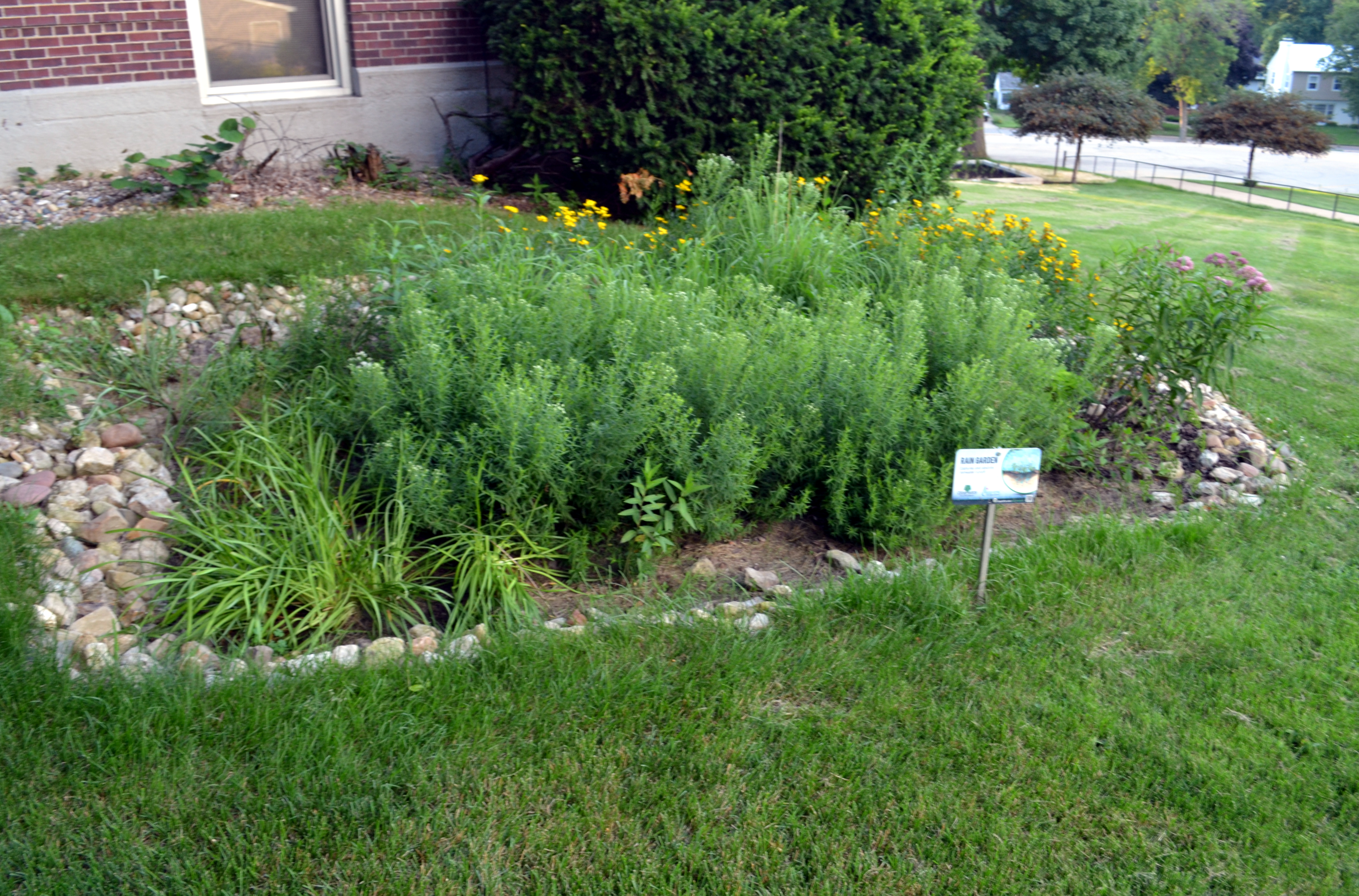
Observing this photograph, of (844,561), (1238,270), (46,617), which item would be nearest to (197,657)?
(46,617)

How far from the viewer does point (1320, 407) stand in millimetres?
6070

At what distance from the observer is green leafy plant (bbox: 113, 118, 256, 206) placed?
6.66 meters

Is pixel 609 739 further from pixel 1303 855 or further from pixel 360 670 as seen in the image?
pixel 1303 855

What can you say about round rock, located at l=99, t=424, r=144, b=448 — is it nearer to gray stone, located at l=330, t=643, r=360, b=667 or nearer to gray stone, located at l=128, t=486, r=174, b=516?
gray stone, located at l=128, t=486, r=174, b=516

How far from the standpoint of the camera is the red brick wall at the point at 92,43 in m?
7.04

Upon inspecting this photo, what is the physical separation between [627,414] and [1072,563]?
5.92 feet

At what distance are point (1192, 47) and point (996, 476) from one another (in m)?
51.8

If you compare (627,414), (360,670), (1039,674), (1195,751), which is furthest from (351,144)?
(1195,751)

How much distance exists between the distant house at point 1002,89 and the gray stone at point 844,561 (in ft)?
144

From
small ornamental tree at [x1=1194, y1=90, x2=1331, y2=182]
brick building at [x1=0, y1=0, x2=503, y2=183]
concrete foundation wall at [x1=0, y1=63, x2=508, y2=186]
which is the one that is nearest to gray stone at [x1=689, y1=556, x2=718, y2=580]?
concrete foundation wall at [x1=0, y1=63, x2=508, y2=186]

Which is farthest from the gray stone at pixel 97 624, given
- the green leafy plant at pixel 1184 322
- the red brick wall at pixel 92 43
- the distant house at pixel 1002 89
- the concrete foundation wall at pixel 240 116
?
the distant house at pixel 1002 89

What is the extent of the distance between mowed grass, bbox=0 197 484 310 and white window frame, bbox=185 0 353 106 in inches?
74.0

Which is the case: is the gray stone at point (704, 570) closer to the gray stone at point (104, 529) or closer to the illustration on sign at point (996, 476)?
the illustration on sign at point (996, 476)

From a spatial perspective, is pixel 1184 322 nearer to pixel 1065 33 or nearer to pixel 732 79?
pixel 732 79
